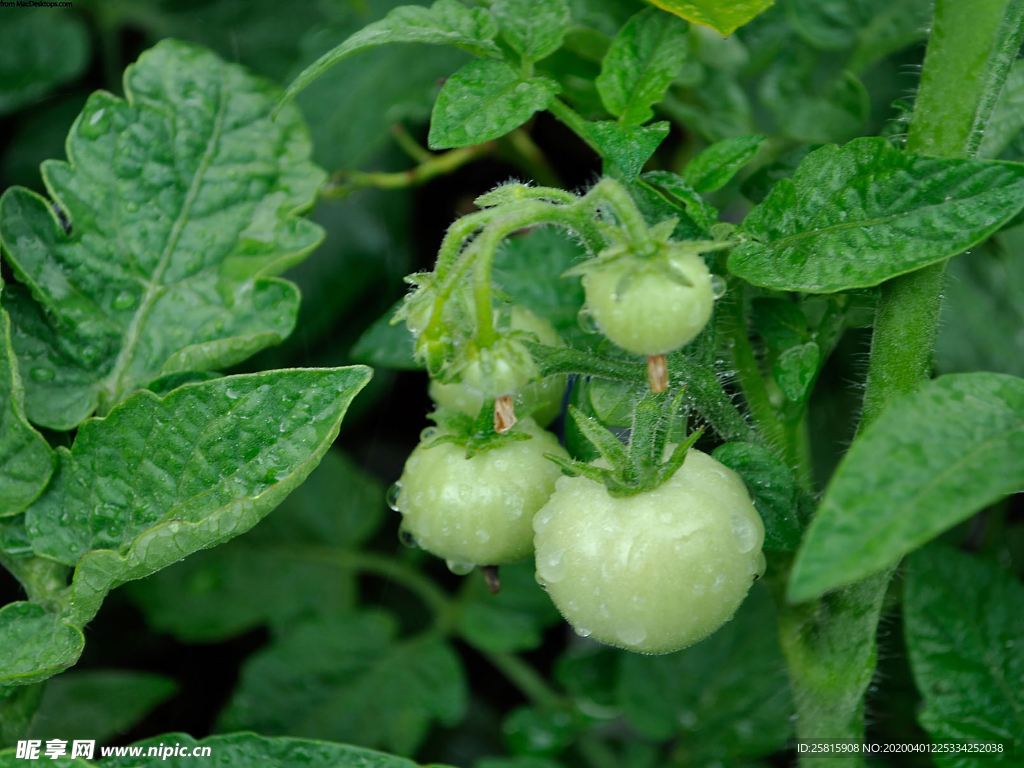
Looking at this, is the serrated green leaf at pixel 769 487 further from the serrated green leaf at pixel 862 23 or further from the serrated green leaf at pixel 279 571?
the serrated green leaf at pixel 279 571

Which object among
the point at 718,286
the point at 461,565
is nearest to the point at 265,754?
the point at 461,565

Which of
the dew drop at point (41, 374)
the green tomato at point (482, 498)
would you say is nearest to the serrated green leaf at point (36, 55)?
the dew drop at point (41, 374)

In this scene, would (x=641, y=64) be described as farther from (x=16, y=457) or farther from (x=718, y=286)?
(x=16, y=457)

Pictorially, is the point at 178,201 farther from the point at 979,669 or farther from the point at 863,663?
the point at 979,669

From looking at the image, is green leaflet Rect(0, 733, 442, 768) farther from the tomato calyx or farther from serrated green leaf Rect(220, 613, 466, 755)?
serrated green leaf Rect(220, 613, 466, 755)

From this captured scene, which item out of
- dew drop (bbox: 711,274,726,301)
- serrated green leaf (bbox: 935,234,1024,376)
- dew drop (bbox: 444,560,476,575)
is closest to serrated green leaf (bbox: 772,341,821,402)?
dew drop (bbox: 711,274,726,301)
